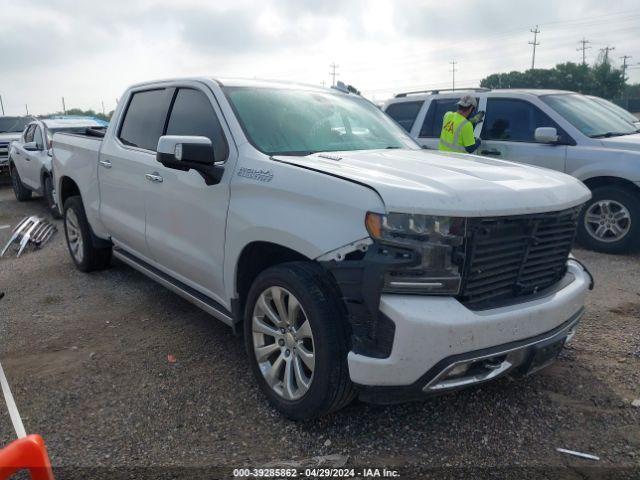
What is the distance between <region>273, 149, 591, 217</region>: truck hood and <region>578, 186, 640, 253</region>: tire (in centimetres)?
356

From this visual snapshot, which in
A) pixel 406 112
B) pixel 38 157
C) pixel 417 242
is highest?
pixel 406 112

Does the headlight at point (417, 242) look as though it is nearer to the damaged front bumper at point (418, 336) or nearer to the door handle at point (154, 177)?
the damaged front bumper at point (418, 336)

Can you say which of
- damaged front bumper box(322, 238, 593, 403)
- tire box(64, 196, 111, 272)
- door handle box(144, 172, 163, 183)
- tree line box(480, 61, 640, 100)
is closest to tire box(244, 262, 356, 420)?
damaged front bumper box(322, 238, 593, 403)

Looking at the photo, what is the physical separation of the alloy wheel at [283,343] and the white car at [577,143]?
4169 mm

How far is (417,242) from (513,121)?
5.40 meters

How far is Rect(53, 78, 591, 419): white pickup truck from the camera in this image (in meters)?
2.39

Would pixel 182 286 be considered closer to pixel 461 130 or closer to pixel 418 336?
pixel 418 336

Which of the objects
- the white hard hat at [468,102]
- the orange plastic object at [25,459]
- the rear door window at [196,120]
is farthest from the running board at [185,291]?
the white hard hat at [468,102]

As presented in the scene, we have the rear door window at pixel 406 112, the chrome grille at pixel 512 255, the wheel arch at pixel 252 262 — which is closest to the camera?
the chrome grille at pixel 512 255

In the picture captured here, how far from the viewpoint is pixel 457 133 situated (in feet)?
22.3

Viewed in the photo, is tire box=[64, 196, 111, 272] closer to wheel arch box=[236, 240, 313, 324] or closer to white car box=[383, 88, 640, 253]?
wheel arch box=[236, 240, 313, 324]

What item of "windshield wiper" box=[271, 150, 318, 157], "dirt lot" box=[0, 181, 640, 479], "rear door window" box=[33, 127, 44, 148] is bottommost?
"dirt lot" box=[0, 181, 640, 479]

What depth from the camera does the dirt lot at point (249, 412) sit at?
266 cm

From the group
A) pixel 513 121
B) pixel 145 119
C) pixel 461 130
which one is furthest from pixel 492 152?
pixel 145 119
